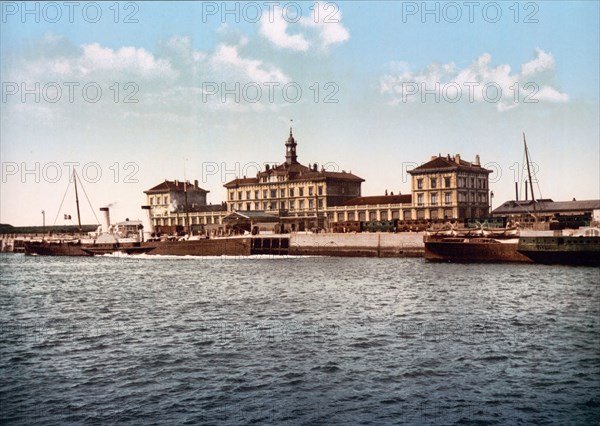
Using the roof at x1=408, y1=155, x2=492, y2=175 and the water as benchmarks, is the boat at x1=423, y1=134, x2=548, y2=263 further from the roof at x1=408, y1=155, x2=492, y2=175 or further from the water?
the roof at x1=408, y1=155, x2=492, y2=175

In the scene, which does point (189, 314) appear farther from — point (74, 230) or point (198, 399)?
point (74, 230)

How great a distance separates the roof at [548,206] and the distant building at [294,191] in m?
26.8

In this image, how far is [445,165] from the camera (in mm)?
101375

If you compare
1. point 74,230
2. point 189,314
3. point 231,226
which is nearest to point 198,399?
point 189,314

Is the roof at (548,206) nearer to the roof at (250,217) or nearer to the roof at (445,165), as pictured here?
the roof at (445,165)

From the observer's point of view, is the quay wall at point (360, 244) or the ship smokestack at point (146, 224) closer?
the quay wall at point (360, 244)

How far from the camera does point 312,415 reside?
52.2ft

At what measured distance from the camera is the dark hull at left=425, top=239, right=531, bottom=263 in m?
62.9

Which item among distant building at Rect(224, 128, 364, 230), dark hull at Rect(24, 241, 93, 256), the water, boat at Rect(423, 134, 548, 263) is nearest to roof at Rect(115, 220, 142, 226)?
dark hull at Rect(24, 241, 93, 256)

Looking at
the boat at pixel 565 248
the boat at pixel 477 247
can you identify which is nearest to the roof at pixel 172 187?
the boat at pixel 477 247

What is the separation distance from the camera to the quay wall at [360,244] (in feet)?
260

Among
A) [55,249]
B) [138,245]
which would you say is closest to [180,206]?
[55,249]

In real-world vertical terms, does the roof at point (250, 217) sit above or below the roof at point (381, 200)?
below

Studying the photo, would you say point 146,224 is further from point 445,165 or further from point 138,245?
point 445,165
